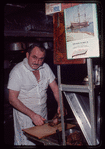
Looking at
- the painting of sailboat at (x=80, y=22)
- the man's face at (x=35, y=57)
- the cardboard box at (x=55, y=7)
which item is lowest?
the man's face at (x=35, y=57)

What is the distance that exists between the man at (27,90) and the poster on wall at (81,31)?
1.34m

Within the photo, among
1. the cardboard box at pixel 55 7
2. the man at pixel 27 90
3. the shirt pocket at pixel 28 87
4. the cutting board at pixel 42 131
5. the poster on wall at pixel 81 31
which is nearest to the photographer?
the poster on wall at pixel 81 31

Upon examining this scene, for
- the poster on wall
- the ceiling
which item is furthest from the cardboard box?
the ceiling

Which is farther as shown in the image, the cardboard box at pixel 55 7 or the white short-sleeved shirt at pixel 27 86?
the white short-sleeved shirt at pixel 27 86

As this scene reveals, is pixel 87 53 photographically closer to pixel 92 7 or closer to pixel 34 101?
pixel 92 7

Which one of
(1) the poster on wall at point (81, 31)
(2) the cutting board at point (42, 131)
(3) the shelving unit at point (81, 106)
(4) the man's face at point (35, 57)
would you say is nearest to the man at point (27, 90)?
(4) the man's face at point (35, 57)

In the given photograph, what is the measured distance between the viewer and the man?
253 cm

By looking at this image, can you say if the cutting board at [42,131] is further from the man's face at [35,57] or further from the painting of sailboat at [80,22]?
the painting of sailboat at [80,22]

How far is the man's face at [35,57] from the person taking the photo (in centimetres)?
260

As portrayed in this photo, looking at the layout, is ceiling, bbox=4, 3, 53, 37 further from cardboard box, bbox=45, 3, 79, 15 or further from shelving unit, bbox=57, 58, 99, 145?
shelving unit, bbox=57, 58, 99, 145

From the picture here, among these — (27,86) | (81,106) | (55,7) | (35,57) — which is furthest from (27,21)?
(81,106)

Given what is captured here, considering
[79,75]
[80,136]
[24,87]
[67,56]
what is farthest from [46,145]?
[79,75]

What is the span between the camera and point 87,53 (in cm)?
120

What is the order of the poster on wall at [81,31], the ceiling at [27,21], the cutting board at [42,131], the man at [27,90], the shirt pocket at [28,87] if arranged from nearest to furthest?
the poster on wall at [81,31], the cutting board at [42,131], the man at [27,90], the shirt pocket at [28,87], the ceiling at [27,21]
